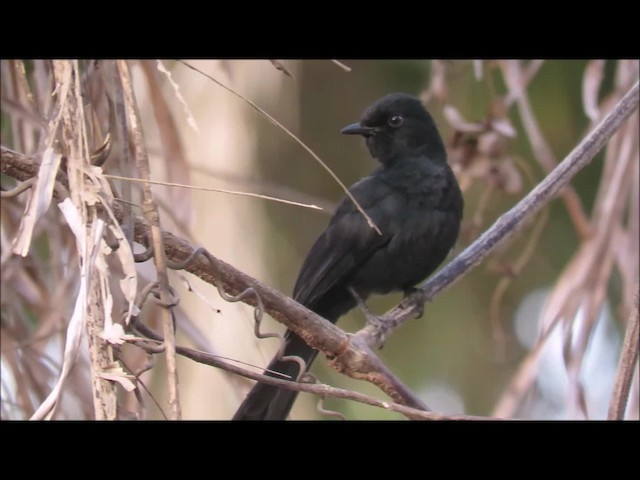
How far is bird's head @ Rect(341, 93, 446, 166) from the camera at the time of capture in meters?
4.73

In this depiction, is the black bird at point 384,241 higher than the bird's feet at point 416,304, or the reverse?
the black bird at point 384,241

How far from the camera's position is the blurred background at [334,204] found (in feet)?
11.1

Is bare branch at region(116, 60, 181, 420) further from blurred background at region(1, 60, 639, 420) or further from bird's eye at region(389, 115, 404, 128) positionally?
bird's eye at region(389, 115, 404, 128)

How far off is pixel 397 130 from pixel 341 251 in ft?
2.76

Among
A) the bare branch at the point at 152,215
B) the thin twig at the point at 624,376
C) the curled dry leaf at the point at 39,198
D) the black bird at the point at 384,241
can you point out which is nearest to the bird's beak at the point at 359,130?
the black bird at the point at 384,241

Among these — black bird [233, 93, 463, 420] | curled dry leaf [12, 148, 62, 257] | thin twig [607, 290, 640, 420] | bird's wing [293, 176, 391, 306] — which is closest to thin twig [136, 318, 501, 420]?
curled dry leaf [12, 148, 62, 257]

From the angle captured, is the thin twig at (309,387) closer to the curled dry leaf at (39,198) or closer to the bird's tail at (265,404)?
the curled dry leaf at (39,198)

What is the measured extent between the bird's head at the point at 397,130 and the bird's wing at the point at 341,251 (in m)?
0.43

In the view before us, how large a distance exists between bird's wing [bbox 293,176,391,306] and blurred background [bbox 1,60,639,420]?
0.17m

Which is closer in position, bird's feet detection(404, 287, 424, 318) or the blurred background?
the blurred background

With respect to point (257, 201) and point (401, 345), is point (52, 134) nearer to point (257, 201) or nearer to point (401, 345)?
point (257, 201)

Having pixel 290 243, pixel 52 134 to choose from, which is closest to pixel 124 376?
pixel 52 134

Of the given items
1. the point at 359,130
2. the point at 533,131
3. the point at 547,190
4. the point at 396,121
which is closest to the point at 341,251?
the point at 359,130

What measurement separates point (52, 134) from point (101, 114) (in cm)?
111
